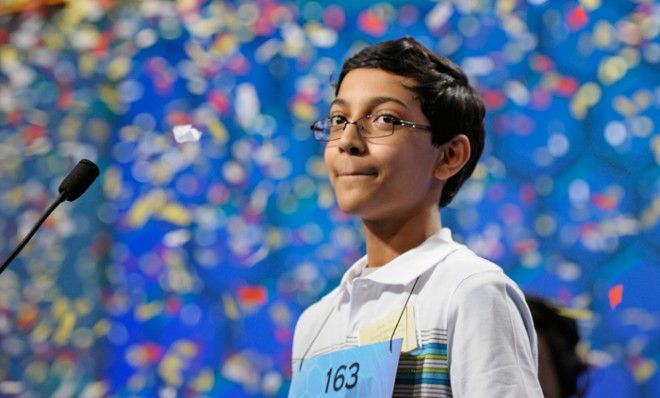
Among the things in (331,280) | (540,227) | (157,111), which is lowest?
(331,280)

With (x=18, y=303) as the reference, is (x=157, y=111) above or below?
above

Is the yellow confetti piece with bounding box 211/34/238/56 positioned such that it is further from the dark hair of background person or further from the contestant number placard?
the contestant number placard

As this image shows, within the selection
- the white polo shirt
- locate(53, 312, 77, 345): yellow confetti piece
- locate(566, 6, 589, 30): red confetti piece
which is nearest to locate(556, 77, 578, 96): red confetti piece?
locate(566, 6, 589, 30): red confetti piece

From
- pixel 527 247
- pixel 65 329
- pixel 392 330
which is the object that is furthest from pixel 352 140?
pixel 65 329

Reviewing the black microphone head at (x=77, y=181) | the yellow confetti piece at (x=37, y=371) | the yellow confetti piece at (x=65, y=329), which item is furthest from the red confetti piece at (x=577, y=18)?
the yellow confetti piece at (x=37, y=371)

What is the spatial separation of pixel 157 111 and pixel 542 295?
1280mm

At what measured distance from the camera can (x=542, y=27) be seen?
2463mm

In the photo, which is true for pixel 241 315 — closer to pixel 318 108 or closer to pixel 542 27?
pixel 318 108

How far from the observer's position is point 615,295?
7.45 ft

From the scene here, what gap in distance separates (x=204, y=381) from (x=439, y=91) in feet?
5.05

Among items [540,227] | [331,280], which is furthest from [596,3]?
[331,280]

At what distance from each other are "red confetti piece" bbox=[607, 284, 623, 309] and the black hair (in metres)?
0.98

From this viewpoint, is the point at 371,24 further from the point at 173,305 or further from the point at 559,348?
the point at 559,348

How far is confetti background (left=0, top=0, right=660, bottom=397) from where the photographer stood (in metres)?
2.32
